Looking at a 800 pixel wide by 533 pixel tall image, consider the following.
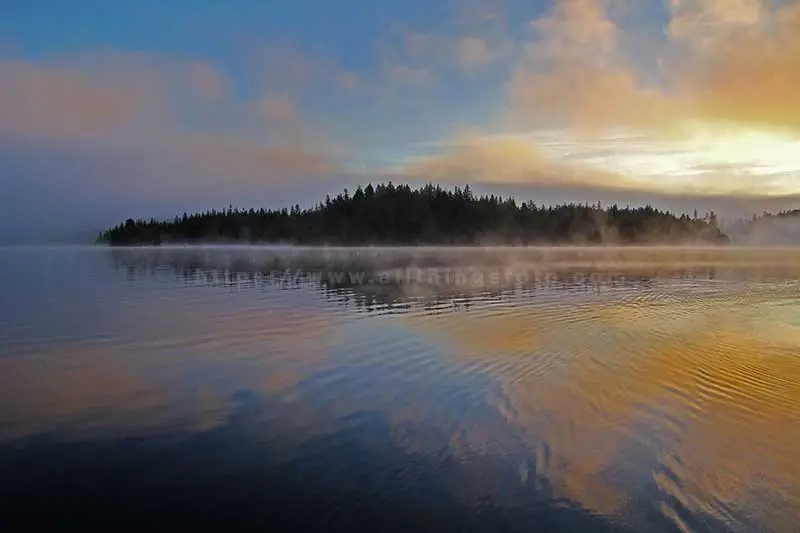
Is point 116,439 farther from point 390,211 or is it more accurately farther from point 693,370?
point 390,211

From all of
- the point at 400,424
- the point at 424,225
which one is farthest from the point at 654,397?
the point at 424,225

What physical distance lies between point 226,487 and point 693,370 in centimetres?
1049

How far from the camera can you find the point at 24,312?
2158 cm

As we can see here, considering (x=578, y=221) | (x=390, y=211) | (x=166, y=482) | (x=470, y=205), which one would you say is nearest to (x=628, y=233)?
(x=578, y=221)

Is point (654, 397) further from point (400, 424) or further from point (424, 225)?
point (424, 225)

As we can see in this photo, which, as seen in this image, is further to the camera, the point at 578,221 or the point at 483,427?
the point at 578,221

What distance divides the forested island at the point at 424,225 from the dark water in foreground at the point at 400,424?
416 feet

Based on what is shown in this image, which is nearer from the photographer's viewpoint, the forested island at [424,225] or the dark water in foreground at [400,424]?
the dark water in foreground at [400,424]

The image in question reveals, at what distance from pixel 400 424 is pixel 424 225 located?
13705 cm

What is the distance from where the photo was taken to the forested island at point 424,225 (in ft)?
480

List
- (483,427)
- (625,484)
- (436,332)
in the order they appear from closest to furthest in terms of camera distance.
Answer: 1. (625,484)
2. (483,427)
3. (436,332)

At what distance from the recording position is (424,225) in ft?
477

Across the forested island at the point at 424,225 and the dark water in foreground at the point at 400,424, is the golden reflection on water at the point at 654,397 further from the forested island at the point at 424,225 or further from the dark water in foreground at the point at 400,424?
the forested island at the point at 424,225

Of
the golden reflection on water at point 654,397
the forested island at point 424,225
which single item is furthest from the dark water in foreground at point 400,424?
the forested island at point 424,225
